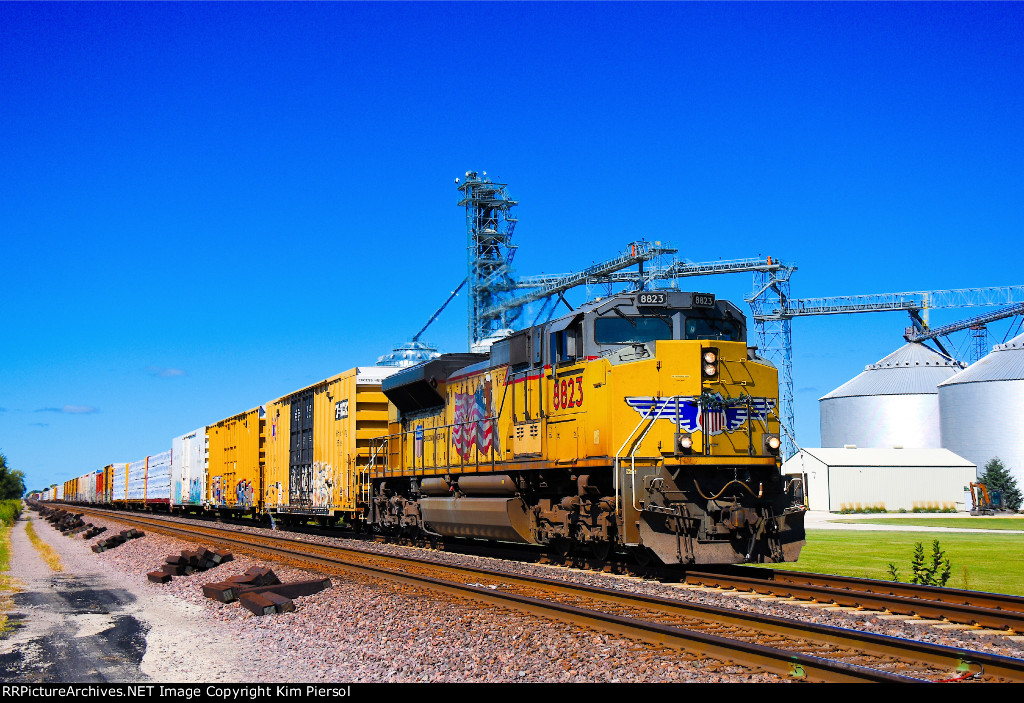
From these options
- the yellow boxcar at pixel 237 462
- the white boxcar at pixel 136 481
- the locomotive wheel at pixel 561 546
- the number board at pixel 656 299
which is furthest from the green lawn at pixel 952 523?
the white boxcar at pixel 136 481

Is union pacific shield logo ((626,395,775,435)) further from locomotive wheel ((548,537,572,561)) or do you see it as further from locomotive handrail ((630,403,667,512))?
locomotive wheel ((548,537,572,561))

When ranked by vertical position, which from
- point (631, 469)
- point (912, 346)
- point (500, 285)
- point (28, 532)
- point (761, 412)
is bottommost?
point (28, 532)

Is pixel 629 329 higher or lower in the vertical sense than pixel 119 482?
higher

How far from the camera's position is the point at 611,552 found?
44.7 feet

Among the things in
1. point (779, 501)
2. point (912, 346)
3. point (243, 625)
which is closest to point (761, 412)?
point (779, 501)

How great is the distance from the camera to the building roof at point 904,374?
229ft

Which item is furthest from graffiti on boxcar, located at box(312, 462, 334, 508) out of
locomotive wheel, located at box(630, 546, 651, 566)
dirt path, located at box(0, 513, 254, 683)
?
locomotive wheel, located at box(630, 546, 651, 566)

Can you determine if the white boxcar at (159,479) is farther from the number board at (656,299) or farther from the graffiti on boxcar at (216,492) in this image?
the number board at (656,299)

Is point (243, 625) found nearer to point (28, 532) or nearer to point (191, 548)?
point (191, 548)

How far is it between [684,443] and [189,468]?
32452 millimetres

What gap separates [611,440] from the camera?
12125mm

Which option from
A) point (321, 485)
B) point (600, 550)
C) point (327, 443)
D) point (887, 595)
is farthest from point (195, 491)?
point (887, 595)

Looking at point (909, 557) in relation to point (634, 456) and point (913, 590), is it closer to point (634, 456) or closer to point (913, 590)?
point (913, 590)
